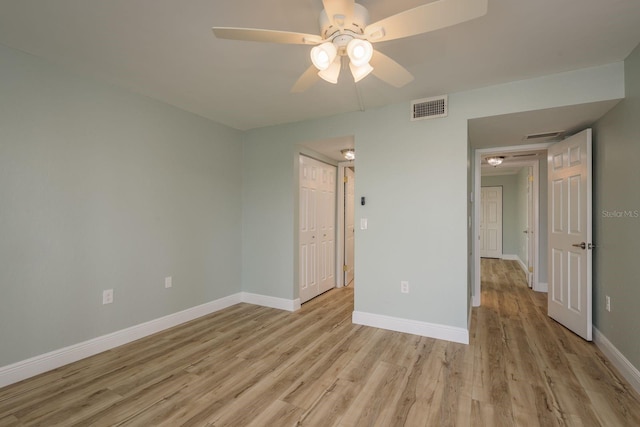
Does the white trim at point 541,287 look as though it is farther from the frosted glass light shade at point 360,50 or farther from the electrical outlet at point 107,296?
the electrical outlet at point 107,296

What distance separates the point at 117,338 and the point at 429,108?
3709mm

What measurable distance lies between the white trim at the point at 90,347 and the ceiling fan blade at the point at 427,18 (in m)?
3.17

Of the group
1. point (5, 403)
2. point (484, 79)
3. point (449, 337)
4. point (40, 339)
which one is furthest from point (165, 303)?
point (484, 79)

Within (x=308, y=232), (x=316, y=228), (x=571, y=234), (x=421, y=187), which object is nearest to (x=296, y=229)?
(x=308, y=232)

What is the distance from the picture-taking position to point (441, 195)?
9.39ft

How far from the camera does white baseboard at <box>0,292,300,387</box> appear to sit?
2096 mm

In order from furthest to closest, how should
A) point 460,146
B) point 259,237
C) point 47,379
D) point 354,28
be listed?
point 259,237, point 460,146, point 47,379, point 354,28

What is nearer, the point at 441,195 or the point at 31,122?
the point at 31,122

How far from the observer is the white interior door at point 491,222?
774 centimetres

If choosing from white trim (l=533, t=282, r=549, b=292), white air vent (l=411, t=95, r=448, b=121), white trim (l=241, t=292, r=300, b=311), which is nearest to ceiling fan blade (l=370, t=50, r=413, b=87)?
white air vent (l=411, t=95, r=448, b=121)

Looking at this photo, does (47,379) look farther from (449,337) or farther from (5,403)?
(449,337)

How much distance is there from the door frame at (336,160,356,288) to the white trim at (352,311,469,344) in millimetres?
1600

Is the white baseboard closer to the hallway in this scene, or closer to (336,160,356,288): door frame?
(336,160,356,288): door frame

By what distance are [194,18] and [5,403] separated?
2.75 m
